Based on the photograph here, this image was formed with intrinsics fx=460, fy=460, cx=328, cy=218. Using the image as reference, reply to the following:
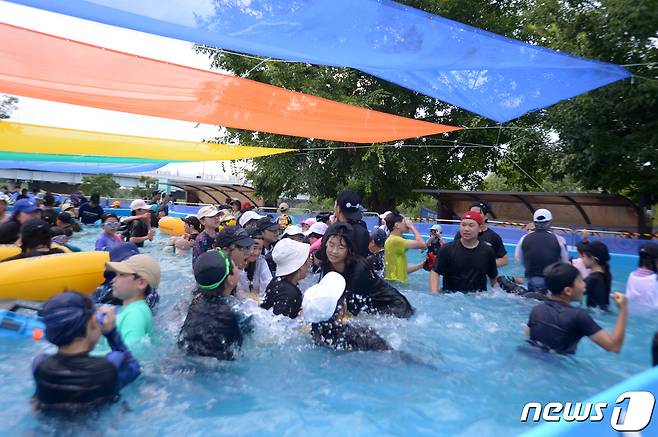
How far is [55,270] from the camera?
4.58 meters

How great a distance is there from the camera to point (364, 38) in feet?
13.0

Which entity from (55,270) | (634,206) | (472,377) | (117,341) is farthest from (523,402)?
(634,206)

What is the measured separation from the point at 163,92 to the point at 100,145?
395 centimetres

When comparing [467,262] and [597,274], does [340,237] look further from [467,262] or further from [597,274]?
[597,274]

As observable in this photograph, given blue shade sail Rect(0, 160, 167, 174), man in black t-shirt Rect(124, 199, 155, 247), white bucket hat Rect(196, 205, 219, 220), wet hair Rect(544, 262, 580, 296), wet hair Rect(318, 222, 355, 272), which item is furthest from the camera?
blue shade sail Rect(0, 160, 167, 174)

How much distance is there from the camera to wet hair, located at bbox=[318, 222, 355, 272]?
3635 millimetres

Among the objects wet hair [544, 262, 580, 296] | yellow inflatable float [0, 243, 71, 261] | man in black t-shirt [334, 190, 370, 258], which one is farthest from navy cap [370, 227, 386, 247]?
yellow inflatable float [0, 243, 71, 261]

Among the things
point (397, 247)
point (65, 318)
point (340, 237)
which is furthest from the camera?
point (397, 247)

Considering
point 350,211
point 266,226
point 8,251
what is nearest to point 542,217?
point 350,211

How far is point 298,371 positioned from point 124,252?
5.96ft

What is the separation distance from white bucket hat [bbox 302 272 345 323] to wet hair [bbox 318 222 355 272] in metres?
0.57

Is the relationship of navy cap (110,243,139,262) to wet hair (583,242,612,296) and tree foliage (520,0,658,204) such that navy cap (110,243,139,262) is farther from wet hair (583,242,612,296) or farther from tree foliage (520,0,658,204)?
tree foliage (520,0,658,204)

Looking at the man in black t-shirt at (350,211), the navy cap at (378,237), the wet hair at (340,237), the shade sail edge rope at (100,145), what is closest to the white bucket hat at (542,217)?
the navy cap at (378,237)

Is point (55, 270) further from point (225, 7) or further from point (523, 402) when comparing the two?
point (523, 402)
